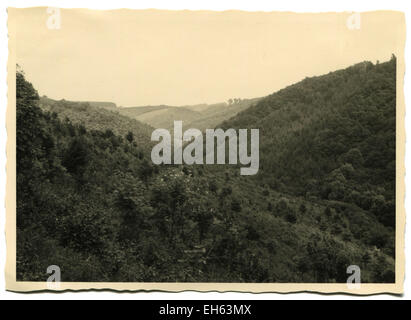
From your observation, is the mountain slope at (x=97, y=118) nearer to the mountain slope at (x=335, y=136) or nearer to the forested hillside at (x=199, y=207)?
the forested hillside at (x=199, y=207)

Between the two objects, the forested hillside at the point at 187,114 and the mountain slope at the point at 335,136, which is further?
the forested hillside at the point at 187,114

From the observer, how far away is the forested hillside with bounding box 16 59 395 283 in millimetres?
11555

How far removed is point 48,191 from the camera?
11.8 m

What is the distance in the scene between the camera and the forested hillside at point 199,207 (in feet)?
37.9

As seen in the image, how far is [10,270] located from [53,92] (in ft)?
13.9

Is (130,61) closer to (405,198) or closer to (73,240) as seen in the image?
(73,240)

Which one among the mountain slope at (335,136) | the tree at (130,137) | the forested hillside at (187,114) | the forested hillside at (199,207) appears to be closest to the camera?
the forested hillside at (199,207)

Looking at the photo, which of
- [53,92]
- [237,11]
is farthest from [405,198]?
[53,92]

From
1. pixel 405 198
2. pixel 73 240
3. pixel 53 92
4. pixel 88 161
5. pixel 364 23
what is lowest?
pixel 73 240

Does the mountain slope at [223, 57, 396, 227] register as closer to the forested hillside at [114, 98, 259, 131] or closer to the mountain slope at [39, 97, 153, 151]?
the forested hillside at [114, 98, 259, 131]

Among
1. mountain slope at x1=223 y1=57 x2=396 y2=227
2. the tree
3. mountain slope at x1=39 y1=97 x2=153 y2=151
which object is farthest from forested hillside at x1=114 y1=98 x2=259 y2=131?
the tree

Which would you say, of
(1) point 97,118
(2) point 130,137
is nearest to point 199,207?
(2) point 130,137

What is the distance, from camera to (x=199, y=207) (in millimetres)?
11961

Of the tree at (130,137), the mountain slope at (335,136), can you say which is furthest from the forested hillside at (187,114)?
the tree at (130,137)
